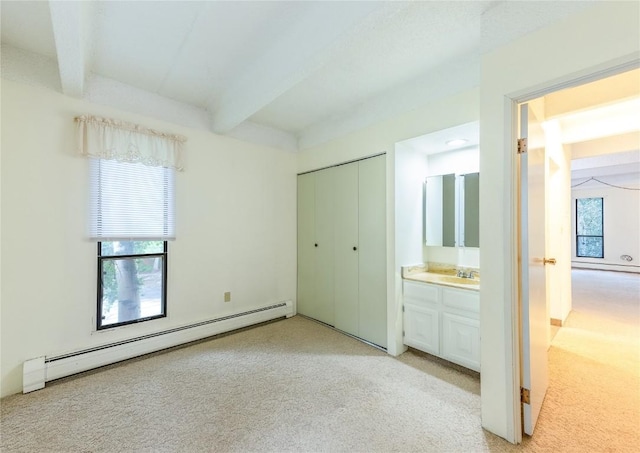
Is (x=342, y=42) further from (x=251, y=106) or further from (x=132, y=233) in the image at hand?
(x=132, y=233)

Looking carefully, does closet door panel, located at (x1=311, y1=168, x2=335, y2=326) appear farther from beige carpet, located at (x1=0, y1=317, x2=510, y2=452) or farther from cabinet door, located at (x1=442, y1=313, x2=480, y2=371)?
cabinet door, located at (x1=442, y1=313, x2=480, y2=371)

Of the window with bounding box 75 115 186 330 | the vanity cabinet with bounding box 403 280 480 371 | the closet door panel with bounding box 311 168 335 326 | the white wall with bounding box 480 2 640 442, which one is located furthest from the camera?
the closet door panel with bounding box 311 168 335 326

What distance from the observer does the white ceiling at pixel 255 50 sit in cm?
156

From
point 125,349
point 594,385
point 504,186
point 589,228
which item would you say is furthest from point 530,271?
point 589,228

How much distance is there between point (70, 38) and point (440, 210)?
3278 mm

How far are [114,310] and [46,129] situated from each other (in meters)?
1.66

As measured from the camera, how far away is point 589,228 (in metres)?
7.69

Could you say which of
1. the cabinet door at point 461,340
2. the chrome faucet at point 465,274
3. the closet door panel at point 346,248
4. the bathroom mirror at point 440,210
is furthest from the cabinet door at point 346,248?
the chrome faucet at point 465,274

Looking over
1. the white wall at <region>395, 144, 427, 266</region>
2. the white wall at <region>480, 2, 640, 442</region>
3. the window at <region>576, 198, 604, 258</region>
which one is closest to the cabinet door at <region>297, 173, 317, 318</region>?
the white wall at <region>395, 144, 427, 266</region>

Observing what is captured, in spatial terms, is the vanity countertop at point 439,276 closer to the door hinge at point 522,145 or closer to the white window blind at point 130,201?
the door hinge at point 522,145

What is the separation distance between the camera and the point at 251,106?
2400 millimetres

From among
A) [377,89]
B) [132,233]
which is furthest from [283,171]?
[132,233]

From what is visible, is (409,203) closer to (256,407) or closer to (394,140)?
(394,140)

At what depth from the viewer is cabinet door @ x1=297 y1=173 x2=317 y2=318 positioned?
3.68 m
